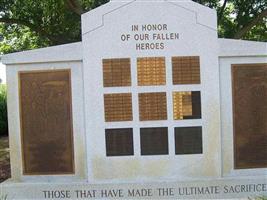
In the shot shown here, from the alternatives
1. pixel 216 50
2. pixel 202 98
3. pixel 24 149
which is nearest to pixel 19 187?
pixel 24 149

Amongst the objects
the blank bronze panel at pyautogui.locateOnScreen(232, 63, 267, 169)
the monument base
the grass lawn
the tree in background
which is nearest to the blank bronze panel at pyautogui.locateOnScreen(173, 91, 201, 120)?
the blank bronze panel at pyautogui.locateOnScreen(232, 63, 267, 169)

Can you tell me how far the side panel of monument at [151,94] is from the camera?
7.23 meters

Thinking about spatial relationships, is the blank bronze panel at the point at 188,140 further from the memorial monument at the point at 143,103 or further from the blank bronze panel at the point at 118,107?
the blank bronze panel at the point at 118,107

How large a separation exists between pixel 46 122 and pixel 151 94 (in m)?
1.77

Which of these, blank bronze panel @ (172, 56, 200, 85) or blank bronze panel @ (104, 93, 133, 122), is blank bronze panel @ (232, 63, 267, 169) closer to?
blank bronze panel @ (172, 56, 200, 85)

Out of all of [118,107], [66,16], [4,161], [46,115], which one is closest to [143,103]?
[118,107]

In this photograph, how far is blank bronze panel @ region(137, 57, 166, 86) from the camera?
7.27 meters

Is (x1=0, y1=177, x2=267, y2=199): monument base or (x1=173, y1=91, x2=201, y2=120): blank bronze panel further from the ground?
(x1=173, y1=91, x2=201, y2=120): blank bronze panel

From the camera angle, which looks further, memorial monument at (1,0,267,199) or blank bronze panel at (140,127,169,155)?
blank bronze panel at (140,127,169,155)

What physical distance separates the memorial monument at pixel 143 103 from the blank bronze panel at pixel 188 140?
2 cm

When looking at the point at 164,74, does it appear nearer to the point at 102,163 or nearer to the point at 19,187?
the point at 102,163

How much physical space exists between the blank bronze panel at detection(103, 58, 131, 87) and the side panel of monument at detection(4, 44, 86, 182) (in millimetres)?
425

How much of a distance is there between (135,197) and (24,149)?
1989mm

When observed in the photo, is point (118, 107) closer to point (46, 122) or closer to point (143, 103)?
point (143, 103)
